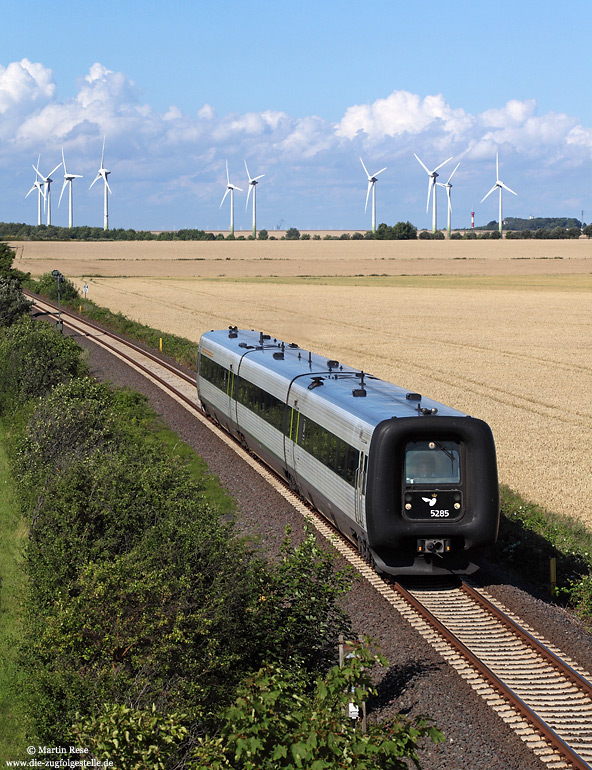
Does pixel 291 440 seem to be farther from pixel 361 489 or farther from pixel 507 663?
pixel 507 663

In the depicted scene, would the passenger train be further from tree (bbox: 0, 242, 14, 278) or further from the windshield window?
tree (bbox: 0, 242, 14, 278)

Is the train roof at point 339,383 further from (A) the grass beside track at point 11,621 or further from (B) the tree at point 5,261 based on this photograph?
(B) the tree at point 5,261


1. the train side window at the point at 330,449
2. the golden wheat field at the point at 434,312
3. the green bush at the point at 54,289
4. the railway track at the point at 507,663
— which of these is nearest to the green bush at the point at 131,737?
the railway track at the point at 507,663

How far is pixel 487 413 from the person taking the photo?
1243 inches

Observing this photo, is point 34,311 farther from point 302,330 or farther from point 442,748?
point 442,748

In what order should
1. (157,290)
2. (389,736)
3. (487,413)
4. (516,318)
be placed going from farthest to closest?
(157,290) → (516,318) → (487,413) → (389,736)

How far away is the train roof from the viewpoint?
15.1 meters

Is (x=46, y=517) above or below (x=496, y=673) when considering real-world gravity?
above

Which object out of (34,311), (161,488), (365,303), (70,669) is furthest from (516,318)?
(70,669)

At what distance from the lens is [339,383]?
18.5m

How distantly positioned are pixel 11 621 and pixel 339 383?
7.86 meters

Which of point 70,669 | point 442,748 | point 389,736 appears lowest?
point 442,748

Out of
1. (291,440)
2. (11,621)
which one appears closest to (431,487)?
(291,440)

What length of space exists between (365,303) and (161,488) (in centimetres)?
6655
